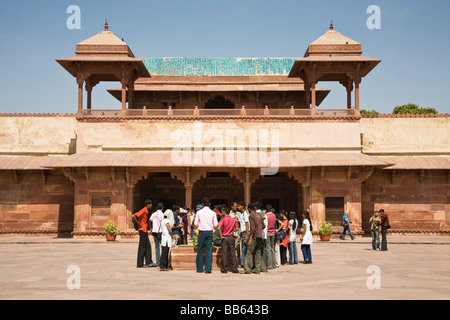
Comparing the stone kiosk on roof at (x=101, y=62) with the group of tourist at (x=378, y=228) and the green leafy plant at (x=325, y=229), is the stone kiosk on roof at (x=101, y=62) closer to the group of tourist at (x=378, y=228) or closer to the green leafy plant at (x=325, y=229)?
the green leafy plant at (x=325, y=229)

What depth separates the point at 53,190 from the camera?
81.0 feet

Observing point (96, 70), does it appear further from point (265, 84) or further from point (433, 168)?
point (433, 168)

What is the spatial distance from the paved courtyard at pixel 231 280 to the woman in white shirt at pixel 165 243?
22 centimetres

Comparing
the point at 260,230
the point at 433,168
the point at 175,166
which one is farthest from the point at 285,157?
the point at 260,230

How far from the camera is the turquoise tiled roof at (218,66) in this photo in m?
30.7

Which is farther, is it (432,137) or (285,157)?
(432,137)

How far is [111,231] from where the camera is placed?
2098cm

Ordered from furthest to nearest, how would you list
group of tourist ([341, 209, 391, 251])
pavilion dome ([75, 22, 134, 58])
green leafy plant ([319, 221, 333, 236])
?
1. pavilion dome ([75, 22, 134, 58])
2. green leafy plant ([319, 221, 333, 236])
3. group of tourist ([341, 209, 391, 251])

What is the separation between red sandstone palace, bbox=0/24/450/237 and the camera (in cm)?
2302

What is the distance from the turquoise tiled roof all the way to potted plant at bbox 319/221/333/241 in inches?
485

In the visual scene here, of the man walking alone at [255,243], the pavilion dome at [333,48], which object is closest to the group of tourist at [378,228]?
the man walking alone at [255,243]

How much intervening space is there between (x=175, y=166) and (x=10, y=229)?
29.1 feet

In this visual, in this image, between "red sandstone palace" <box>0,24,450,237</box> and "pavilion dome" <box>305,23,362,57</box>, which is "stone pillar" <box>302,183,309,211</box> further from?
"pavilion dome" <box>305,23,362,57</box>

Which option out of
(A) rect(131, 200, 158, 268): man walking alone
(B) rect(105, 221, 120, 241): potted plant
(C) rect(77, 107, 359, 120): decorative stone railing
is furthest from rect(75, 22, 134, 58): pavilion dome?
(A) rect(131, 200, 158, 268): man walking alone
